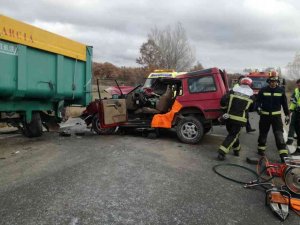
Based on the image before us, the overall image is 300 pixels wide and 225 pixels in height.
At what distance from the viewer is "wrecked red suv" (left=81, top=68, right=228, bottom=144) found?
7227 mm

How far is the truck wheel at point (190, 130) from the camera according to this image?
23.8 feet

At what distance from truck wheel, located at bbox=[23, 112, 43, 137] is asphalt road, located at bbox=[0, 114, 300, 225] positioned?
0.94m

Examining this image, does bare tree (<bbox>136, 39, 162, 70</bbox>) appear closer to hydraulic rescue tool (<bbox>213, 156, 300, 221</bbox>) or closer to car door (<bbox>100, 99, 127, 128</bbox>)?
Answer: car door (<bbox>100, 99, 127, 128</bbox>)

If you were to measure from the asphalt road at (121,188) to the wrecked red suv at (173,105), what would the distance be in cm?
90

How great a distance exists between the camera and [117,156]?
5762 mm

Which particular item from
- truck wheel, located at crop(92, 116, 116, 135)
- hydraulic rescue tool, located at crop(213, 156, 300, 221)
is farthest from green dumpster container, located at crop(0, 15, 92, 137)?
hydraulic rescue tool, located at crop(213, 156, 300, 221)

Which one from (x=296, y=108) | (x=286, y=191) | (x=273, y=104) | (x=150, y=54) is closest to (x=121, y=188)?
(x=286, y=191)

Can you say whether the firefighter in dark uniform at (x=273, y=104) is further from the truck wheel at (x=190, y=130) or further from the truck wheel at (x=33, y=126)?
Result: the truck wheel at (x=33, y=126)

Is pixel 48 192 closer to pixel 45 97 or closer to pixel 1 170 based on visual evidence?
pixel 1 170

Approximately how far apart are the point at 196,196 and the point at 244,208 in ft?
1.99

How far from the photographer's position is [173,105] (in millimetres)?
7695

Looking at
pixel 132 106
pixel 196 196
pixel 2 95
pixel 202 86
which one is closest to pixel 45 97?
pixel 2 95

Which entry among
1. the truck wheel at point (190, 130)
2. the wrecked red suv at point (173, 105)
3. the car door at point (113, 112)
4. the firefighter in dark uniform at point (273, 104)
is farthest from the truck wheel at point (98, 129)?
the firefighter in dark uniform at point (273, 104)

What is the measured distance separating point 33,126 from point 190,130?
148 inches
